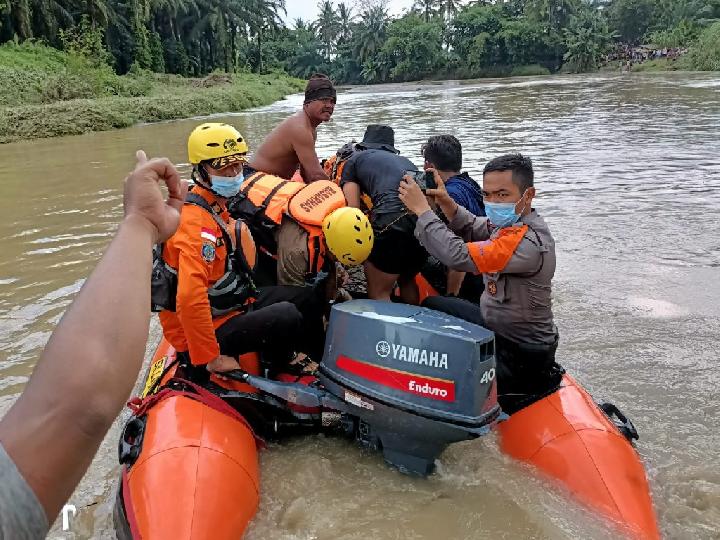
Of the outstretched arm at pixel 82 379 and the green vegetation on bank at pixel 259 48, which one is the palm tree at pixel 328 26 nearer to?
the green vegetation on bank at pixel 259 48

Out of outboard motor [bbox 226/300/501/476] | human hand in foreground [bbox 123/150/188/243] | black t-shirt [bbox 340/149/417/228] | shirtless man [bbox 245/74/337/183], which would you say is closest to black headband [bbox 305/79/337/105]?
shirtless man [bbox 245/74/337/183]

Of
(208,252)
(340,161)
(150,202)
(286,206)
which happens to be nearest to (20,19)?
(340,161)

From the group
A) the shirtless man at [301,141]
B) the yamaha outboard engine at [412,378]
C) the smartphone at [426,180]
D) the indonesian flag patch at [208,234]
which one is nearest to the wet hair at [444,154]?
the smartphone at [426,180]

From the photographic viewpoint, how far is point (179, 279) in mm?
3029

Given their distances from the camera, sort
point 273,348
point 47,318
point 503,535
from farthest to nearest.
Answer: point 47,318, point 273,348, point 503,535

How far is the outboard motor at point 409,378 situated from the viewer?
2.73 metres

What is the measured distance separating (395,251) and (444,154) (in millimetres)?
815

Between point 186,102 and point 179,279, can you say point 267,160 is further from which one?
point 186,102

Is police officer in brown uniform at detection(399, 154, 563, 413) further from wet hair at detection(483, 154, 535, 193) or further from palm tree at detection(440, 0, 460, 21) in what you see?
palm tree at detection(440, 0, 460, 21)

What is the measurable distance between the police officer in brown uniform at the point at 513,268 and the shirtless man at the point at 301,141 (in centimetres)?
180

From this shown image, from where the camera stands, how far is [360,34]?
78438mm

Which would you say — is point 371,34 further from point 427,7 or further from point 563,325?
point 563,325

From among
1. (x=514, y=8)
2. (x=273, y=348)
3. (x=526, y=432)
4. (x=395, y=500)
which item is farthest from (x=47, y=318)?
(x=514, y=8)

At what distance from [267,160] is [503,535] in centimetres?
331
